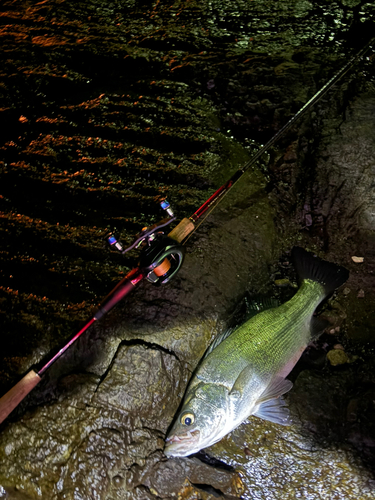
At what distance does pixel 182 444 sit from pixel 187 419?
0.56 ft

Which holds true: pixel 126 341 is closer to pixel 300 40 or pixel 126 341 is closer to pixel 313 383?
pixel 313 383

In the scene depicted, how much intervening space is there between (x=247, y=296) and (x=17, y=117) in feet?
12.9

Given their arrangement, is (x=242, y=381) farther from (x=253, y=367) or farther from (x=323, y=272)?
(x=323, y=272)

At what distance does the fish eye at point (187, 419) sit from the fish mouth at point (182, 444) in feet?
0.22

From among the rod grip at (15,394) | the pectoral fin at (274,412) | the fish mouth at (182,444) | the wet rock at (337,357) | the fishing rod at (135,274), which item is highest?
the fishing rod at (135,274)

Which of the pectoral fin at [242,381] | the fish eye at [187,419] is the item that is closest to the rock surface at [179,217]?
the fish eye at [187,419]

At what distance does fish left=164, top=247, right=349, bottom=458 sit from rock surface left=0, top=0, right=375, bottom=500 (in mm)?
198

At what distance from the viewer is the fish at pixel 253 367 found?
107 inches

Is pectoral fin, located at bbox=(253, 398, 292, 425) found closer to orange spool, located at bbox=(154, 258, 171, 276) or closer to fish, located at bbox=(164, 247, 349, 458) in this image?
fish, located at bbox=(164, 247, 349, 458)

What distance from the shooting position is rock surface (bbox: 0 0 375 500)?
2824mm

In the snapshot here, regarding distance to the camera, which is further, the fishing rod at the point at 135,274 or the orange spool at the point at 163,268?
the orange spool at the point at 163,268

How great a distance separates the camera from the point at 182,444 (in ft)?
8.63

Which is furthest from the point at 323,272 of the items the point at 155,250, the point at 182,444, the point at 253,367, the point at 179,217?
the point at 182,444

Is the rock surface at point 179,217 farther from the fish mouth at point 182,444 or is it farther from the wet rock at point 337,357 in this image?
the fish mouth at point 182,444
